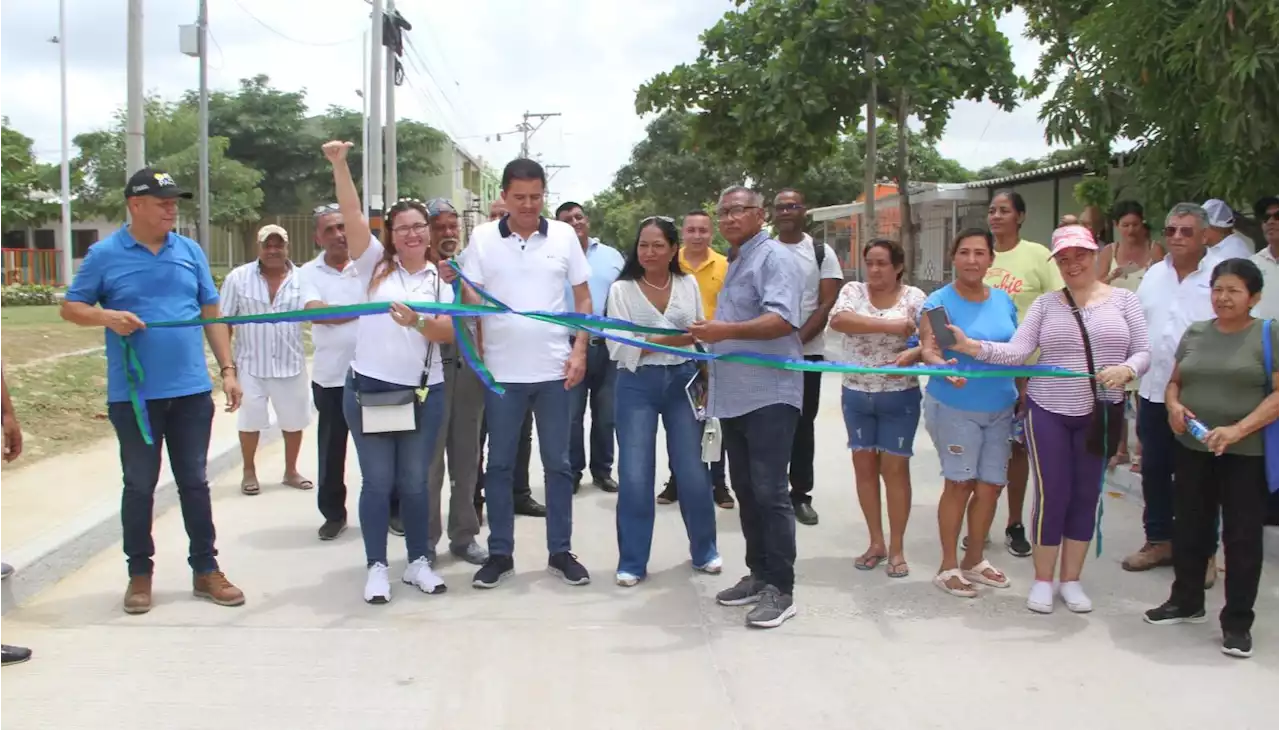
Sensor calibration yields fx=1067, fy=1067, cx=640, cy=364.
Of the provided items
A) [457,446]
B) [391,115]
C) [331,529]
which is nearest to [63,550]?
[331,529]

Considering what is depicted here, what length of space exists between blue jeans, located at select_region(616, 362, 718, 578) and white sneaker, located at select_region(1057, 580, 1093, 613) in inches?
67.2

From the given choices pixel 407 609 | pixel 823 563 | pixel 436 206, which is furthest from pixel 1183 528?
pixel 436 206

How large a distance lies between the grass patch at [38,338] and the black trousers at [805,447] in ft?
29.4

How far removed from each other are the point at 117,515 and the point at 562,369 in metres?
2.86

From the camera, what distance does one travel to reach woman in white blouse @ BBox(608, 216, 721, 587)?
516 centimetres

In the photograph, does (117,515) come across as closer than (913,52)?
Yes

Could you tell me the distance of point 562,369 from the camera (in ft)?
17.1

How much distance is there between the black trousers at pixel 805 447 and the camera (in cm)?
652

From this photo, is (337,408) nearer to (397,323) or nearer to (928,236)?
(397,323)

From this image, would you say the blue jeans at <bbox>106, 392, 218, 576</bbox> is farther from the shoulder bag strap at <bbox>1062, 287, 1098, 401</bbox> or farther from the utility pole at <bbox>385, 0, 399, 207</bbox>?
the utility pole at <bbox>385, 0, 399, 207</bbox>

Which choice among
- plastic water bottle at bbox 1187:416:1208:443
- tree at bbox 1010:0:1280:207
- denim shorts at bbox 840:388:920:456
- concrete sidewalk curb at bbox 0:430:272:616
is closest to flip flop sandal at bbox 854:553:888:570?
denim shorts at bbox 840:388:920:456

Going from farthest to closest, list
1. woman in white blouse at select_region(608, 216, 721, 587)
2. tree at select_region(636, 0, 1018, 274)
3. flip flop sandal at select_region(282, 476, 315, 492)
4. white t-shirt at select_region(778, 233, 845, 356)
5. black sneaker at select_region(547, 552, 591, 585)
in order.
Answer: tree at select_region(636, 0, 1018, 274) → flip flop sandal at select_region(282, 476, 315, 492) → white t-shirt at select_region(778, 233, 845, 356) → black sneaker at select_region(547, 552, 591, 585) → woman in white blouse at select_region(608, 216, 721, 587)

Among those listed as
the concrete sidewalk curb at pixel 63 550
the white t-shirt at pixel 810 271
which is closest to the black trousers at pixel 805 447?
the white t-shirt at pixel 810 271

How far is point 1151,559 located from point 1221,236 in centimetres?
178
